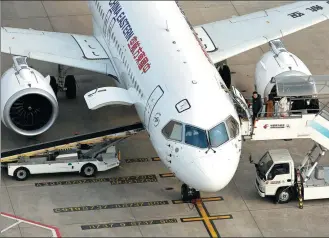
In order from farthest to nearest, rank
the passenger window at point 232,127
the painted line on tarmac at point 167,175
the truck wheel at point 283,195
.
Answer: the painted line on tarmac at point 167,175 < the truck wheel at point 283,195 < the passenger window at point 232,127

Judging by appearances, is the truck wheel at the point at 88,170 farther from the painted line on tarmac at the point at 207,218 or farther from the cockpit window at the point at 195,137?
the cockpit window at the point at 195,137

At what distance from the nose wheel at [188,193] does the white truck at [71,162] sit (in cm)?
299

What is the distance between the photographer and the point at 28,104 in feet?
124

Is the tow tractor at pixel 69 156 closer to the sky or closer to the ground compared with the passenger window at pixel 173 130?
closer to the sky

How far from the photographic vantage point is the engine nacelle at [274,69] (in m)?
38.8

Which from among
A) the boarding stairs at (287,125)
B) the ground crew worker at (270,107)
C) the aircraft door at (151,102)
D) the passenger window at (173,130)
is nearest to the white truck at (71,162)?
the aircraft door at (151,102)

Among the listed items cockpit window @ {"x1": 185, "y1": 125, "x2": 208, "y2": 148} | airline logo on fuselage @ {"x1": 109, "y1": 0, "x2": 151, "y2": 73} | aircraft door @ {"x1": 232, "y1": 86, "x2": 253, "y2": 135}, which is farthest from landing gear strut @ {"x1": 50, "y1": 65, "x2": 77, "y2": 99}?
cockpit window @ {"x1": 185, "y1": 125, "x2": 208, "y2": 148}

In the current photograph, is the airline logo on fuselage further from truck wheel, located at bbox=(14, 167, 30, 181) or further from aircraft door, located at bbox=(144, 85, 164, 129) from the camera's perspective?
truck wheel, located at bbox=(14, 167, 30, 181)

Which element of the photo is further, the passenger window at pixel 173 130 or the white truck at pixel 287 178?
the white truck at pixel 287 178

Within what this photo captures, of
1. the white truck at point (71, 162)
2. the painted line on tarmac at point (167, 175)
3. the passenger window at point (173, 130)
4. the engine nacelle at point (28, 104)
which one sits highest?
the engine nacelle at point (28, 104)

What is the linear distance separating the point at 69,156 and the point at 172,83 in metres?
4.99

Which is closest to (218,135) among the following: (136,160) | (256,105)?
(256,105)

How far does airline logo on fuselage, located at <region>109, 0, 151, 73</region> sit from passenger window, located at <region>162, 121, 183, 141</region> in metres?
3.15

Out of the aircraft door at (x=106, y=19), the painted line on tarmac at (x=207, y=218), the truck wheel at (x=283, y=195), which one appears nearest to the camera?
the painted line on tarmac at (x=207, y=218)
